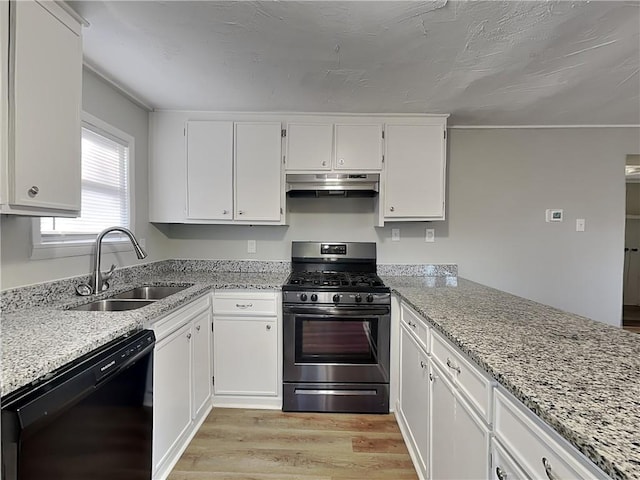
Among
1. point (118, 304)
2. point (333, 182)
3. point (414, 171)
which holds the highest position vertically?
point (414, 171)

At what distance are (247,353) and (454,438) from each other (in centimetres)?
157

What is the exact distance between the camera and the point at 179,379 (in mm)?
1883

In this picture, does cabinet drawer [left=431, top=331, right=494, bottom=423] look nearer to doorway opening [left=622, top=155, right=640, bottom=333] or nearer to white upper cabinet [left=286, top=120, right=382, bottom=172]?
white upper cabinet [left=286, top=120, right=382, bottom=172]

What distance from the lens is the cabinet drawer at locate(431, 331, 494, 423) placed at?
106 centimetres

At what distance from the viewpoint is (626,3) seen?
1.37 meters

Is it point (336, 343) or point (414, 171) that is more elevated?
point (414, 171)

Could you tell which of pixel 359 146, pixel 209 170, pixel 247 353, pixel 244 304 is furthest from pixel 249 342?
pixel 359 146

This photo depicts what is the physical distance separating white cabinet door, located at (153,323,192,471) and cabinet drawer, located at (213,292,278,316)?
16.2 inches

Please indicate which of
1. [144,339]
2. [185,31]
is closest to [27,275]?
[144,339]

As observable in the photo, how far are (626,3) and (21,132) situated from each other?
251 centimetres

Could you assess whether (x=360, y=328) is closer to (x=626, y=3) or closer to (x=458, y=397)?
(x=458, y=397)

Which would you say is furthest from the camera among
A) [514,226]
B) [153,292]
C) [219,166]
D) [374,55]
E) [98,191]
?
[514,226]

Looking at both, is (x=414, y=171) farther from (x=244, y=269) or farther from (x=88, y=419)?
(x=88, y=419)

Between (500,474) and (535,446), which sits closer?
(535,446)
